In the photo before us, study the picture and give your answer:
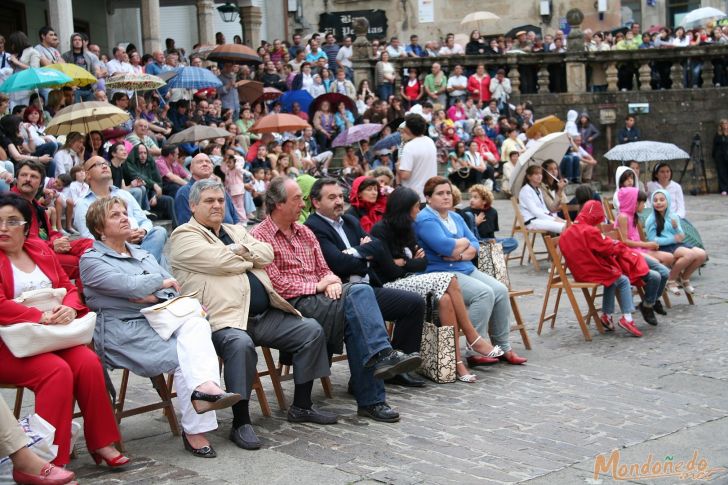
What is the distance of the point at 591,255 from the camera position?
31.0ft

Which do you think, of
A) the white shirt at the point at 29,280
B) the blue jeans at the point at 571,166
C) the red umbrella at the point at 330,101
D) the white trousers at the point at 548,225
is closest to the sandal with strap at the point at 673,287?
the white trousers at the point at 548,225

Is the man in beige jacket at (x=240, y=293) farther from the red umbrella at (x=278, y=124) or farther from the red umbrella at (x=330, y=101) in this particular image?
the red umbrella at (x=330, y=101)

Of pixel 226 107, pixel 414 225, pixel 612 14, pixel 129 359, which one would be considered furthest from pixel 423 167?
pixel 612 14

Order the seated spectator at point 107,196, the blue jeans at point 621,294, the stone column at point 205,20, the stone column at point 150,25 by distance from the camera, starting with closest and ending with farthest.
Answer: the seated spectator at point 107,196, the blue jeans at point 621,294, the stone column at point 150,25, the stone column at point 205,20

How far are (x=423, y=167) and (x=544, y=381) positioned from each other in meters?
3.53

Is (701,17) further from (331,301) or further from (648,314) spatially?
(331,301)

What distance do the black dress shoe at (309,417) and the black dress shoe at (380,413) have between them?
0.21 meters

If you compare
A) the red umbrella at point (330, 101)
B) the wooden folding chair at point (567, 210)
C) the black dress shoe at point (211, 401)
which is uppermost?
the red umbrella at point (330, 101)

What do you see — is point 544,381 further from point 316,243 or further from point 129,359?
point 129,359

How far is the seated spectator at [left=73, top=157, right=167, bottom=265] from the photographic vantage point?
8.03 metres

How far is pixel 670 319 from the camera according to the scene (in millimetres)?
10227

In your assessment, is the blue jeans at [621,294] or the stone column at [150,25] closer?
the blue jeans at [621,294]

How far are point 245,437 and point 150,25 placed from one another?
1836 centimetres

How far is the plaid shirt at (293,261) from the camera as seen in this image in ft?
23.4
